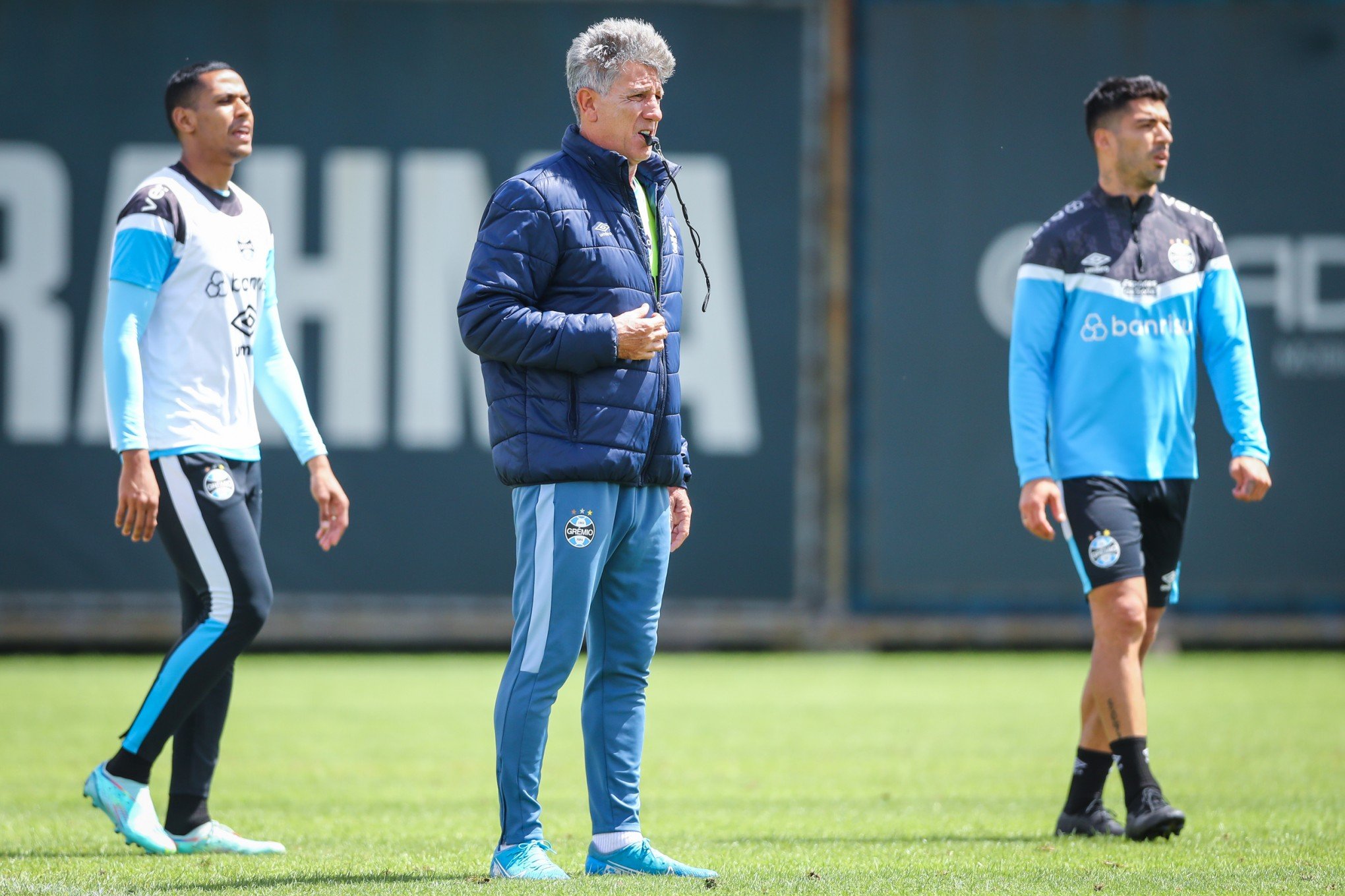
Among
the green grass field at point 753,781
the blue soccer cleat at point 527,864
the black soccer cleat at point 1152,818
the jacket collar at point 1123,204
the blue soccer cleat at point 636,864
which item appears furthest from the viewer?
the jacket collar at point 1123,204

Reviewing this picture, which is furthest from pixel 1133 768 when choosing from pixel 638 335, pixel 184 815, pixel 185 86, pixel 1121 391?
pixel 185 86

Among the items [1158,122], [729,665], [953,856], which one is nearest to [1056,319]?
[1158,122]

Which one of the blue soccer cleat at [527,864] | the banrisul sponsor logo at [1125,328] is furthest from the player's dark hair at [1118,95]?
the blue soccer cleat at [527,864]

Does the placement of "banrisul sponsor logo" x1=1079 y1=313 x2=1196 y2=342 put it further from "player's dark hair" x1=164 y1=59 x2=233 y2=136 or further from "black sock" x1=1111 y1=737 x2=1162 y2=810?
"player's dark hair" x1=164 y1=59 x2=233 y2=136

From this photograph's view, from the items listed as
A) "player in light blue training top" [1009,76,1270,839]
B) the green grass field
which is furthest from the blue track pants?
"player in light blue training top" [1009,76,1270,839]

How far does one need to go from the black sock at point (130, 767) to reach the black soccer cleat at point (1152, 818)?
9.08 feet

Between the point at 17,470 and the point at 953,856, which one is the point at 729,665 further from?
the point at 953,856

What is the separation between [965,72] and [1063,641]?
4348 mm

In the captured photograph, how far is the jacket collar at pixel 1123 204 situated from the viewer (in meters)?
5.25

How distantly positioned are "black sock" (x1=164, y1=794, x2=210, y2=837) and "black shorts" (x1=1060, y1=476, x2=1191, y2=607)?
103 inches

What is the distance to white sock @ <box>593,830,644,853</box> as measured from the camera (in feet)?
13.7

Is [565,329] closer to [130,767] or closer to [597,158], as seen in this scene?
Result: [597,158]

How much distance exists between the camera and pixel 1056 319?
17.1 feet

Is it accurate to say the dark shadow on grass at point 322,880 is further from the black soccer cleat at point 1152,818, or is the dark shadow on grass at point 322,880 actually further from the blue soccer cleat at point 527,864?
the black soccer cleat at point 1152,818
